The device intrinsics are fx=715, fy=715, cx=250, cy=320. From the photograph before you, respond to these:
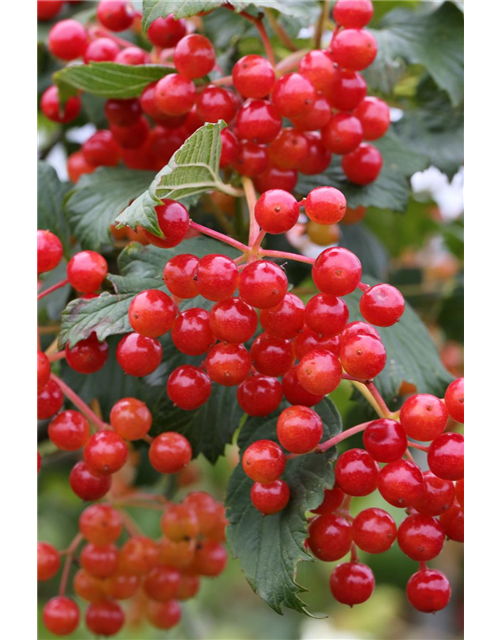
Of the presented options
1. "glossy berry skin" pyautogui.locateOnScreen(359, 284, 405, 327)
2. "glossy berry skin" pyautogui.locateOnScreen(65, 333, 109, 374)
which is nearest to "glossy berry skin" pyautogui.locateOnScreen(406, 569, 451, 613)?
"glossy berry skin" pyautogui.locateOnScreen(359, 284, 405, 327)

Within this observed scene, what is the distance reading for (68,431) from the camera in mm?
607

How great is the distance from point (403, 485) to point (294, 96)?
33 centimetres

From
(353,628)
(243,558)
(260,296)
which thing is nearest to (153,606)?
(243,558)

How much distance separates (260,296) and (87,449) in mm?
213

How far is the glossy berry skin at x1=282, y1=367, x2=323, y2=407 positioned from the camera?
54 cm

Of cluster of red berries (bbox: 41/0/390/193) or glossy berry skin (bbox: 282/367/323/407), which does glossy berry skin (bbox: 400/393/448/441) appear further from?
cluster of red berries (bbox: 41/0/390/193)

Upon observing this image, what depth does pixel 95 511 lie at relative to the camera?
0.75 metres

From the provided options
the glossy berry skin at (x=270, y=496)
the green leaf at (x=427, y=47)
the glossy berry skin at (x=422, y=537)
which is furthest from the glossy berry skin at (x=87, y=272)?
the green leaf at (x=427, y=47)

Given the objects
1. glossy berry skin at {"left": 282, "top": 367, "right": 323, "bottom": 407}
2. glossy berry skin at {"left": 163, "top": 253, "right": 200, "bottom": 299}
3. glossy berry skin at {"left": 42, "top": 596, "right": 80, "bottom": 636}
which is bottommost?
glossy berry skin at {"left": 42, "top": 596, "right": 80, "bottom": 636}

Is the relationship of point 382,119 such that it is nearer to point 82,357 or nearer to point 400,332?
point 400,332

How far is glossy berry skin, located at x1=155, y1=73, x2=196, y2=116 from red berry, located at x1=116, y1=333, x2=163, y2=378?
223mm

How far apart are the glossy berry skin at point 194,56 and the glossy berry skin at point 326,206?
0.19 metres

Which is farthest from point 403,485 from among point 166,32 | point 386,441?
point 166,32

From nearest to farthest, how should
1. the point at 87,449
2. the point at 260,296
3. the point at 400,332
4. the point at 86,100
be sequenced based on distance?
the point at 260,296
the point at 87,449
the point at 400,332
the point at 86,100
